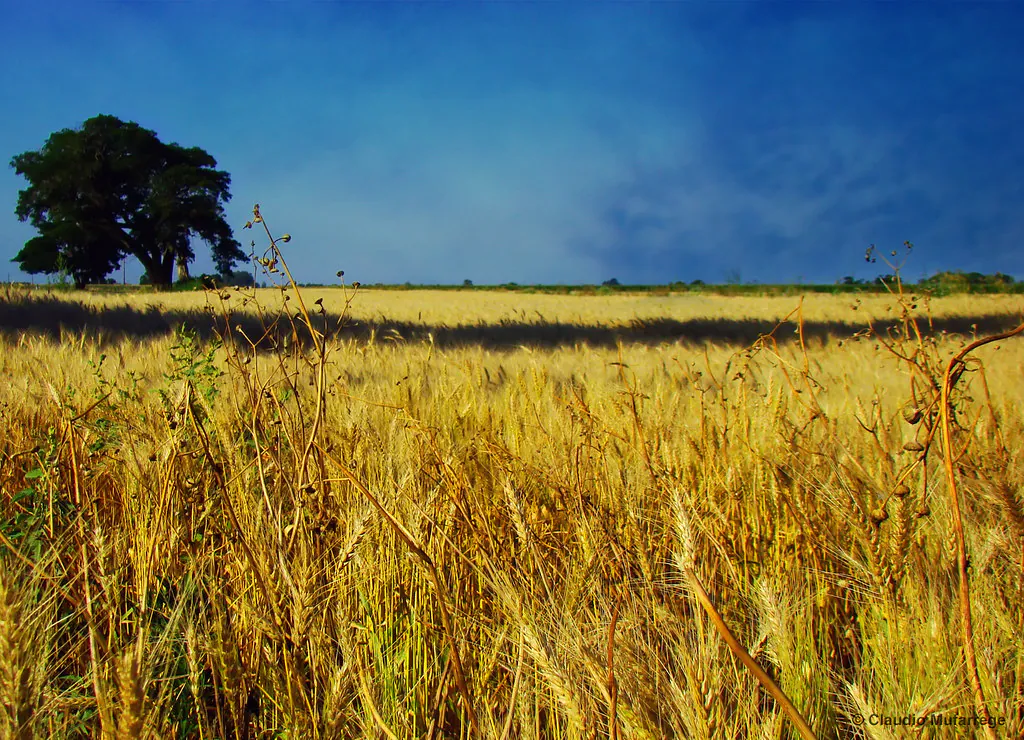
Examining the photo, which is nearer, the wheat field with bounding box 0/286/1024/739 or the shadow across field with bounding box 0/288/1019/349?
the wheat field with bounding box 0/286/1024/739

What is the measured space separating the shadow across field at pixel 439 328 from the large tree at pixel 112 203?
22564 millimetres

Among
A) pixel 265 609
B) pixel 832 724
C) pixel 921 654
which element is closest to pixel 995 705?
pixel 921 654

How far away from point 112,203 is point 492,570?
3472cm

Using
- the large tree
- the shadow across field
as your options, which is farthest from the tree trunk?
the shadow across field

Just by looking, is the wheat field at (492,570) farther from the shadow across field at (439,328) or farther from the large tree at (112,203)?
the large tree at (112,203)

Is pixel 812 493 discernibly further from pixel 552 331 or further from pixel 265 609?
pixel 552 331

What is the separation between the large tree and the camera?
94.1ft

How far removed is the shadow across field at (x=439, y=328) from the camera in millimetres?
6414

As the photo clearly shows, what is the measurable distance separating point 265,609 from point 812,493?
1439 millimetres

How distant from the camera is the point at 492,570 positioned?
42.3 inches

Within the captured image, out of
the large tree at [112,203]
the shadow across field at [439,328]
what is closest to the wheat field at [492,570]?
the shadow across field at [439,328]

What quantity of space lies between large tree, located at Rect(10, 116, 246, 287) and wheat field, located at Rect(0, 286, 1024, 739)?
30013mm

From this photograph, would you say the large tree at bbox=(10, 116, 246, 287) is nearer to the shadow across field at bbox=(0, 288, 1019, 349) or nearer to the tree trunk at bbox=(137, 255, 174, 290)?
the tree trunk at bbox=(137, 255, 174, 290)

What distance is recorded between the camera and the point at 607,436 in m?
2.10
